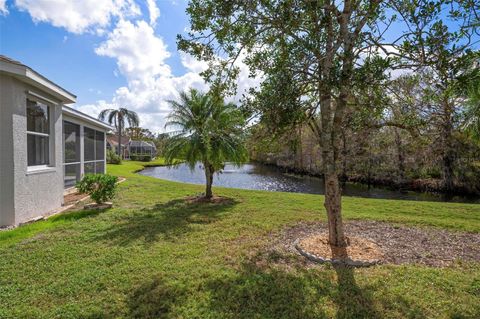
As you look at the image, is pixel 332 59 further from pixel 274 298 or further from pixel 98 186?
pixel 98 186

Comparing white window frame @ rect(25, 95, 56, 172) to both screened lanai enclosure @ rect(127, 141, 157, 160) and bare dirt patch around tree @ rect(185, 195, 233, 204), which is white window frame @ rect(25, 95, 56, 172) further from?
screened lanai enclosure @ rect(127, 141, 157, 160)

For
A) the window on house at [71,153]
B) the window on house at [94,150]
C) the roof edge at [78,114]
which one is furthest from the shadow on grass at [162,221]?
the window on house at [94,150]

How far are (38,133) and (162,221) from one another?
4.10 metres

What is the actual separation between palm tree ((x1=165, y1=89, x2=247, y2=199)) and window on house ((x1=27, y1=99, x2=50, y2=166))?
143 inches

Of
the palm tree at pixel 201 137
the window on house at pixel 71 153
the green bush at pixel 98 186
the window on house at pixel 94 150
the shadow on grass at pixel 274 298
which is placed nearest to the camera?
the shadow on grass at pixel 274 298

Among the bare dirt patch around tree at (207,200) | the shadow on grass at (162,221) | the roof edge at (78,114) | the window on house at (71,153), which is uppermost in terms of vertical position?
the roof edge at (78,114)

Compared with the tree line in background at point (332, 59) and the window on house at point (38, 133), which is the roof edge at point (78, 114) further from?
the tree line in background at point (332, 59)

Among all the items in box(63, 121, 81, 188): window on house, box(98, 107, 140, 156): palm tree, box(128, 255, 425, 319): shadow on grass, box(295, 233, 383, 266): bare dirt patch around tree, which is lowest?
box(128, 255, 425, 319): shadow on grass

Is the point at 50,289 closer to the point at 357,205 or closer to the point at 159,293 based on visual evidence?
the point at 159,293

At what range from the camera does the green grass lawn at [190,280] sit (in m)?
3.37

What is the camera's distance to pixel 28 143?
7277 millimetres

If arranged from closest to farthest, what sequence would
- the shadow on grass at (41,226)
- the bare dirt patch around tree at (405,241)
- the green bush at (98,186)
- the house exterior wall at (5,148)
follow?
the bare dirt patch around tree at (405,241)
the shadow on grass at (41,226)
the house exterior wall at (5,148)
the green bush at (98,186)

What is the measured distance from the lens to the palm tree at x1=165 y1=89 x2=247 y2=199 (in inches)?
390

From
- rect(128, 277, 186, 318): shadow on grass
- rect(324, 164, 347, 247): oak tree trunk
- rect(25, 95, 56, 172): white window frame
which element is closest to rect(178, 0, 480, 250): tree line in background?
rect(324, 164, 347, 247): oak tree trunk
